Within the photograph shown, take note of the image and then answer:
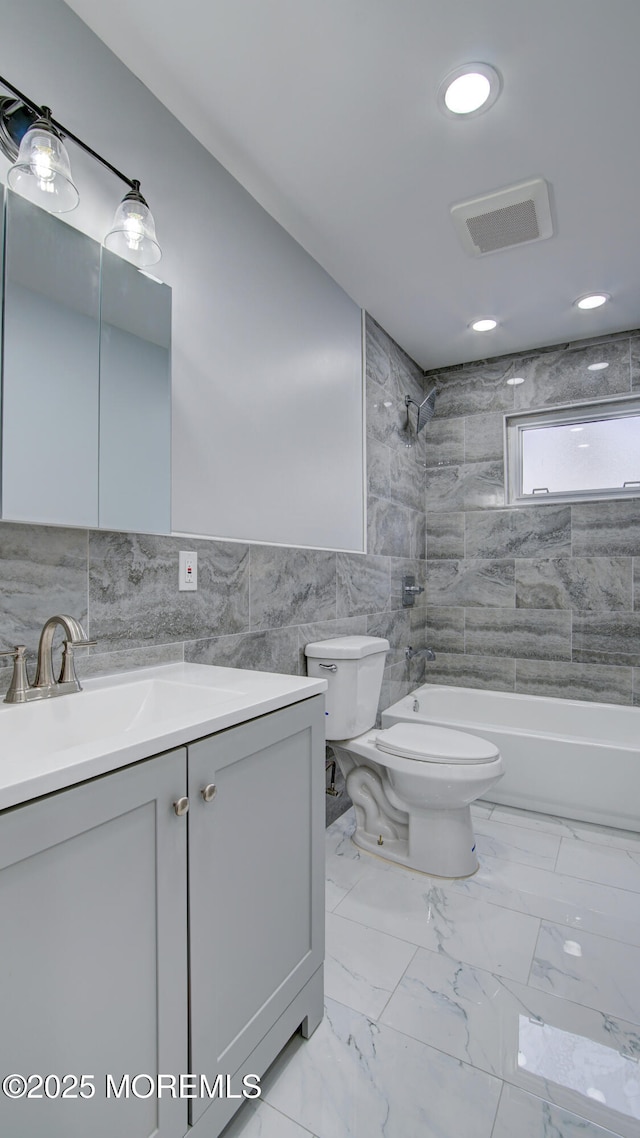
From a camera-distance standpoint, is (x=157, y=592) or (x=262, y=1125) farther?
(x=157, y=592)

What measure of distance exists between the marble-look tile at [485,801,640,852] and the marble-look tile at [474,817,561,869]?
0.16 feet

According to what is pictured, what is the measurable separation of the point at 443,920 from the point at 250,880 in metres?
1.03

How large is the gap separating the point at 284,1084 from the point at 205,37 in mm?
2488

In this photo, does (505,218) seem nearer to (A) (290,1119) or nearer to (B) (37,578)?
(B) (37,578)

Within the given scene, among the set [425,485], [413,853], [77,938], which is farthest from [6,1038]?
[425,485]

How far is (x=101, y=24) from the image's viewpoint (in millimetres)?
1270

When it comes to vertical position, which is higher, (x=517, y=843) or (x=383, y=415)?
(x=383, y=415)

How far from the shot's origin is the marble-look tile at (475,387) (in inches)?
127

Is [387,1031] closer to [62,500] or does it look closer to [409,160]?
[62,500]

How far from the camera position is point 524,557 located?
3.16 meters

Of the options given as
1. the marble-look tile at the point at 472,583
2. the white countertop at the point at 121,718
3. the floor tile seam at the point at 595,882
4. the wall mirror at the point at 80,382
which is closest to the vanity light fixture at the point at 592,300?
the marble-look tile at the point at 472,583

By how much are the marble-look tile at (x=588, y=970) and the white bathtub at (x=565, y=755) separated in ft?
2.61

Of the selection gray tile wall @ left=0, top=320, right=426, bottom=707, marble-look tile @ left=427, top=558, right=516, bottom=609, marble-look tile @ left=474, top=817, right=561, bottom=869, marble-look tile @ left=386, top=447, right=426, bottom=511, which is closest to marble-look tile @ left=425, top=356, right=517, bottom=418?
gray tile wall @ left=0, top=320, right=426, bottom=707

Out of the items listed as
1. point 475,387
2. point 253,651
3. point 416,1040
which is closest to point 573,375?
point 475,387
